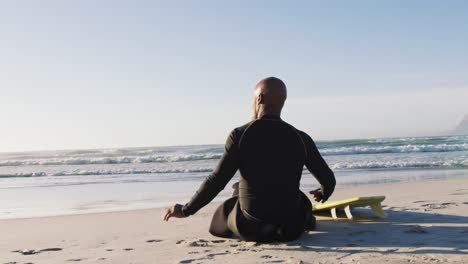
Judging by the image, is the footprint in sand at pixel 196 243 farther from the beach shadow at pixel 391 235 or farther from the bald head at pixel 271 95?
the bald head at pixel 271 95

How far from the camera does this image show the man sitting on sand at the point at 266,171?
4250mm

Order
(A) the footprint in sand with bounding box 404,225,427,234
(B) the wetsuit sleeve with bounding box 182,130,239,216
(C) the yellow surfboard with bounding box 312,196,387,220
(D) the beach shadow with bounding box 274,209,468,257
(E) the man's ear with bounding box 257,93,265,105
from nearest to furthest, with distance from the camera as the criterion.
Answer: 1. (D) the beach shadow with bounding box 274,209,468,257
2. (B) the wetsuit sleeve with bounding box 182,130,239,216
3. (E) the man's ear with bounding box 257,93,265,105
4. (A) the footprint in sand with bounding box 404,225,427,234
5. (C) the yellow surfboard with bounding box 312,196,387,220

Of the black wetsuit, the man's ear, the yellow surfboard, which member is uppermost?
the man's ear

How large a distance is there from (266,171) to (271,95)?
0.65 m

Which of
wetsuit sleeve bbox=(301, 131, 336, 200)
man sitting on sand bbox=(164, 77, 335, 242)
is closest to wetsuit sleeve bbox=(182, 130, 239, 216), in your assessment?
man sitting on sand bbox=(164, 77, 335, 242)

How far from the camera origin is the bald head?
14.1 feet

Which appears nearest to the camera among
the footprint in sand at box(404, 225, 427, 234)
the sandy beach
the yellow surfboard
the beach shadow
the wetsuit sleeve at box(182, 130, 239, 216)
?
the sandy beach

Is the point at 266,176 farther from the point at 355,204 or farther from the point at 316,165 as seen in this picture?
the point at 355,204

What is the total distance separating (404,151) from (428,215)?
2203cm

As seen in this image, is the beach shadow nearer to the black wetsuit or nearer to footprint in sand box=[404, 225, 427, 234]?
footprint in sand box=[404, 225, 427, 234]

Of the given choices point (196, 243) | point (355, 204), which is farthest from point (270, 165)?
point (355, 204)

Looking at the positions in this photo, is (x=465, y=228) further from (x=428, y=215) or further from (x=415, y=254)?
(x=415, y=254)

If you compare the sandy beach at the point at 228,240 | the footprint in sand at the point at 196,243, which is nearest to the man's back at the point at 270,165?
the sandy beach at the point at 228,240

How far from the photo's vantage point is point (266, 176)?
431 cm
